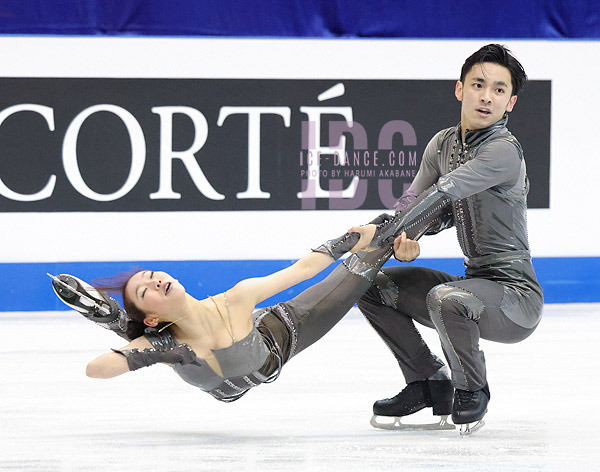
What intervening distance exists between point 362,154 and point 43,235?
192cm

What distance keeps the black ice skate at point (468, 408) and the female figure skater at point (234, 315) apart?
0.43 m

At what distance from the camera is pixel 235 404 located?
10.9ft

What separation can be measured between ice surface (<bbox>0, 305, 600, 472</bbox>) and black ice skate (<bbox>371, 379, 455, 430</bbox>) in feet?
0.22

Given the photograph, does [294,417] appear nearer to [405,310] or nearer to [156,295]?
[405,310]

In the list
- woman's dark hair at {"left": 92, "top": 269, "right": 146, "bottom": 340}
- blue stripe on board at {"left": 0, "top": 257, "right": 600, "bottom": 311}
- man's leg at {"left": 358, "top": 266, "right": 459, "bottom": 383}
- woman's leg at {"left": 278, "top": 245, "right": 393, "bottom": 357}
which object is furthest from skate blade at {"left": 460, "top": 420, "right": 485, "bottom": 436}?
blue stripe on board at {"left": 0, "top": 257, "right": 600, "bottom": 311}

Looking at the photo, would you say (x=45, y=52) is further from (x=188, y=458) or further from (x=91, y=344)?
(x=188, y=458)

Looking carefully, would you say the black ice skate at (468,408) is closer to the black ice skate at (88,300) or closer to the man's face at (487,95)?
the man's face at (487,95)

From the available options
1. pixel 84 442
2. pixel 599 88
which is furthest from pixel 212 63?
pixel 84 442

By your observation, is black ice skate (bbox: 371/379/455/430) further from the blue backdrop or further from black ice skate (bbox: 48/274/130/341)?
the blue backdrop

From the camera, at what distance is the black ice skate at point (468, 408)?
2768 millimetres

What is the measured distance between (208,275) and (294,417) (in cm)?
266

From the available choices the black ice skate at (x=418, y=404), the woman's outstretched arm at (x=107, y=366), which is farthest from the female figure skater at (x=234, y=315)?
the black ice skate at (x=418, y=404)

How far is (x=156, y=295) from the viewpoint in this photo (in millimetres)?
2641

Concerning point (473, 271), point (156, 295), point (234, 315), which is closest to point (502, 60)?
point (473, 271)
